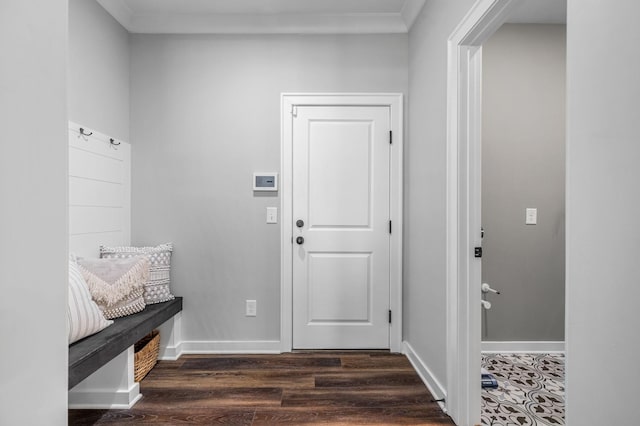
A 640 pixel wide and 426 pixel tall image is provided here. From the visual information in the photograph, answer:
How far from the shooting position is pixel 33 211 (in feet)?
1.80

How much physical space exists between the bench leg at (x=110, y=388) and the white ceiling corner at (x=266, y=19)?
239 centimetres

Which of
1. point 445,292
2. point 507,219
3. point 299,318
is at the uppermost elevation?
point 507,219

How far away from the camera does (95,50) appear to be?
239cm

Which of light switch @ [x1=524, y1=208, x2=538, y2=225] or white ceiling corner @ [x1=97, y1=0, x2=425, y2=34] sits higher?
white ceiling corner @ [x1=97, y1=0, x2=425, y2=34]

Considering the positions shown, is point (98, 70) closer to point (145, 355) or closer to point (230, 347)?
point (145, 355)

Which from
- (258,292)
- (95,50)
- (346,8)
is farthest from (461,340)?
(95,50)

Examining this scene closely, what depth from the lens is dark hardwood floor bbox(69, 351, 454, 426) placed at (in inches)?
76.0

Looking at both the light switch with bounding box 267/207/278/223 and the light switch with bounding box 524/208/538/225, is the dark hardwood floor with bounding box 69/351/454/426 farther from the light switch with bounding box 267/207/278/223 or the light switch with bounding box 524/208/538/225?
the light switch with bounding box 524/208/538/225

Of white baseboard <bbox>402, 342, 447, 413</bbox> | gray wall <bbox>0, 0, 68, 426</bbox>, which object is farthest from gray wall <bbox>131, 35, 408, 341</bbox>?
gray wall <bbox>0, 0, 68, 426</bbox>

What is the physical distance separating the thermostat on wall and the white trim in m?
1.23

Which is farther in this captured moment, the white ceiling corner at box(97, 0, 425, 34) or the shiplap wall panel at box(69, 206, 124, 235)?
the white ceiling corner at box(97, 0, 425, 34)

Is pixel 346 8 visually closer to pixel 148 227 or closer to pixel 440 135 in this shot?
pixel 440 135

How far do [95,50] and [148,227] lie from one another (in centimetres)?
131

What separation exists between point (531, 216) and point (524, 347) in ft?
3.48
